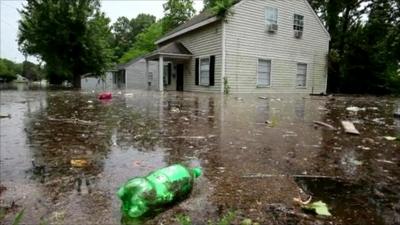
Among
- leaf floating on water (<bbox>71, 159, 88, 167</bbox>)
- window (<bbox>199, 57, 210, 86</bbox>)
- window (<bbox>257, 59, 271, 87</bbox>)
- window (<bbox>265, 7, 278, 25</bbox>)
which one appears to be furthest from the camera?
window (<bbox>257, 59, 271, 87</bbox>)

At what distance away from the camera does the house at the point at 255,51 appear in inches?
569

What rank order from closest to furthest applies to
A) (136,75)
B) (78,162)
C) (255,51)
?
(78,162), (255,51), (136,75)

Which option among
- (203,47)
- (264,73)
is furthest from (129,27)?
(264,73)

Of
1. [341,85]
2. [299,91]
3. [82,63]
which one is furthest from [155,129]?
[341,85]

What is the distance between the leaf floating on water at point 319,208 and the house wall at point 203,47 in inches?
500

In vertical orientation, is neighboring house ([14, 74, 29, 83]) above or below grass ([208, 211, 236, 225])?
above

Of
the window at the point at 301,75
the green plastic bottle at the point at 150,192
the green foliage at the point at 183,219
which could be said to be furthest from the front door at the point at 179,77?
the green foliage at the point at 183,219

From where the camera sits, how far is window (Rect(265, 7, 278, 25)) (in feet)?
50.2

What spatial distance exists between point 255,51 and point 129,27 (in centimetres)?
5221

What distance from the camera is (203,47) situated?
616 inches

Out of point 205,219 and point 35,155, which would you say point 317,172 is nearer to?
point 205,219

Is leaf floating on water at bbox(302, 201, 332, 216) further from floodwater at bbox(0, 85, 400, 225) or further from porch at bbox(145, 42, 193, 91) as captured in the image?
porch at bbox(145, 42, 193, 91)

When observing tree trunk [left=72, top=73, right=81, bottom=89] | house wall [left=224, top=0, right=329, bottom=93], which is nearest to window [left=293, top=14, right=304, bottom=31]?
house wall [left=224, top=0, right=329, bottom=93]

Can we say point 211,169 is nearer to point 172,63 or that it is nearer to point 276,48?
point 276,48
